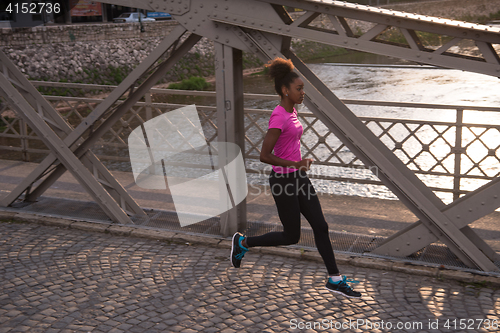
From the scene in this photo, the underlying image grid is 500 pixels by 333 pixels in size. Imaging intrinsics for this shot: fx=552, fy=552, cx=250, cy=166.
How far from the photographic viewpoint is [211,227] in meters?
6.02

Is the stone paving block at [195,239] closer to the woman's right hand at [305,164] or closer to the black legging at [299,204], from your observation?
the black legging at [299,204]

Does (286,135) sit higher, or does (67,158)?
(286,135)

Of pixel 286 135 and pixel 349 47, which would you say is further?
pixel 349 47

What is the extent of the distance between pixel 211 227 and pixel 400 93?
1651cm

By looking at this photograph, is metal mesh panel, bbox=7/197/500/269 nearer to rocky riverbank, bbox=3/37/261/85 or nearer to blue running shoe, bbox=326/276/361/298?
blue running shoe, bbox=326/276/361/298

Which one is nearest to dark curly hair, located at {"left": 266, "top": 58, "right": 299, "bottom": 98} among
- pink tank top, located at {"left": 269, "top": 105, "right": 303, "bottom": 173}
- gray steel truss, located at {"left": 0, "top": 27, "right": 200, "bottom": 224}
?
pink tank top, located at {"left": 269, "top": 105, "right": 303, "bottom": 173}

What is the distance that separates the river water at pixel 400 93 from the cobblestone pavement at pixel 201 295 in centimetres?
289

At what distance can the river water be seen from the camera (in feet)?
26.4

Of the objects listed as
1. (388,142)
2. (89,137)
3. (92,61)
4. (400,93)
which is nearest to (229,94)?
(89,137)

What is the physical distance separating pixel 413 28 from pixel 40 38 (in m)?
25.8

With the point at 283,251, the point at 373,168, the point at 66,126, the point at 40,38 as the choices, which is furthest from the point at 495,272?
the point at 40,38

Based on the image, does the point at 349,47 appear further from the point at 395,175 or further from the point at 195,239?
the point at 195,239

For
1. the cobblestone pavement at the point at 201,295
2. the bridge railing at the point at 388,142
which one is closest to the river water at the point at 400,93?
the bridge railing at the point at 388,142

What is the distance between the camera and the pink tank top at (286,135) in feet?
14.0
